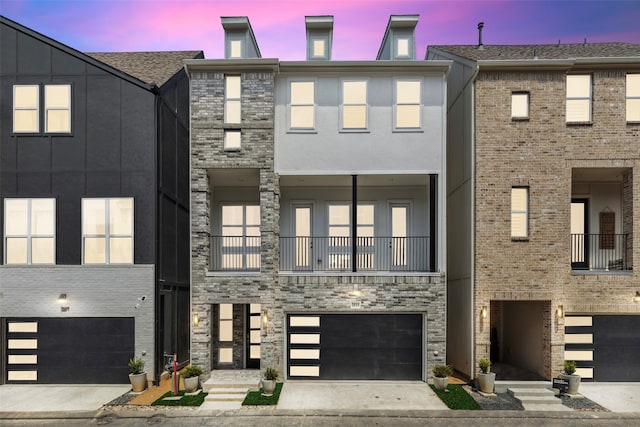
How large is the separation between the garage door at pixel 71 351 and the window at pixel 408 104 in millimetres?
11216

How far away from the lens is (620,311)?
1236 centimetres

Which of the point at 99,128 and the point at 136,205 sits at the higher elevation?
the point at 99,128

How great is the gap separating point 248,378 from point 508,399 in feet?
26.1

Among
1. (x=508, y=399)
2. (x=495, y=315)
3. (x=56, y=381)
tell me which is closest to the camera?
(x=508, y=399)

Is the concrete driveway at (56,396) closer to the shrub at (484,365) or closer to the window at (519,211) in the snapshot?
the shrub at (484,365)

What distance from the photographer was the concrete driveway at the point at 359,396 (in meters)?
10.6

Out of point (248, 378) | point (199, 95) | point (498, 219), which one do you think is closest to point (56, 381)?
point (248, 378)

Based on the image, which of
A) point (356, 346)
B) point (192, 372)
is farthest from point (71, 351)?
point (356, 346)

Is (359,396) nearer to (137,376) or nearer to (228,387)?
(228,387)

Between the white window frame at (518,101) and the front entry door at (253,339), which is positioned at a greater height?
the white window frame at (518,101)

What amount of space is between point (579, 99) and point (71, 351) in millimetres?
18606

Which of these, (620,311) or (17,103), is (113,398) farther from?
(620,311)

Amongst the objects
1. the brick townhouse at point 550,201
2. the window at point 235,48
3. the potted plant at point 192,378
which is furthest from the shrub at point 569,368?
the window at point 235,48

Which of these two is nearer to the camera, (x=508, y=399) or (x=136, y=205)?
(x=508, y=399)
